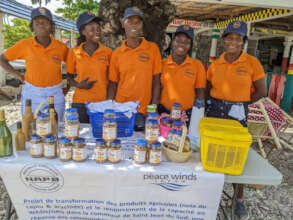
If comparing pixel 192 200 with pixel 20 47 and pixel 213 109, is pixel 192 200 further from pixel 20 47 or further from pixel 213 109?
pixel 20 47

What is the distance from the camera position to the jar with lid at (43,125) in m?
1.76

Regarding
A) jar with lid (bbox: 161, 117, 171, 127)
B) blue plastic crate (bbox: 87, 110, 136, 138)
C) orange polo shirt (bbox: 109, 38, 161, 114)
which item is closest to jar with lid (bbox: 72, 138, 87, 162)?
blue plastic crate (bbox: 87, 110, 136, 138)

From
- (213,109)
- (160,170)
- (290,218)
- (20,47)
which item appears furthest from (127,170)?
(290,218)

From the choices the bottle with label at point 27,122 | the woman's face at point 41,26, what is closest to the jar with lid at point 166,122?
the bottle with label at point 27,122

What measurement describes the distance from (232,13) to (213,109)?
6.72 metres

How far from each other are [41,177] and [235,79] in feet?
6.68

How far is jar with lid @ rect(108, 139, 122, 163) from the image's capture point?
1.71 metres

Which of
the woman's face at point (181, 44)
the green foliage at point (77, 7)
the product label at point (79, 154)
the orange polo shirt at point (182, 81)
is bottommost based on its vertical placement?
the product label at point (79, 154)

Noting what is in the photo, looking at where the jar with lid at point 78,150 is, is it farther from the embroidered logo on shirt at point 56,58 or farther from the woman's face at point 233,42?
the woman's face at point 233,42

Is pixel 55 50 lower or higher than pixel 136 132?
higher

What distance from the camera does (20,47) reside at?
2.68 metres

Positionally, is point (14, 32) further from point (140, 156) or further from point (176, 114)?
point (140, 156)

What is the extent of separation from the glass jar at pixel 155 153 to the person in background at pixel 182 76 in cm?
95

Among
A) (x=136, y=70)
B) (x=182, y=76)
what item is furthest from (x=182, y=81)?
(x=136, y=70)
